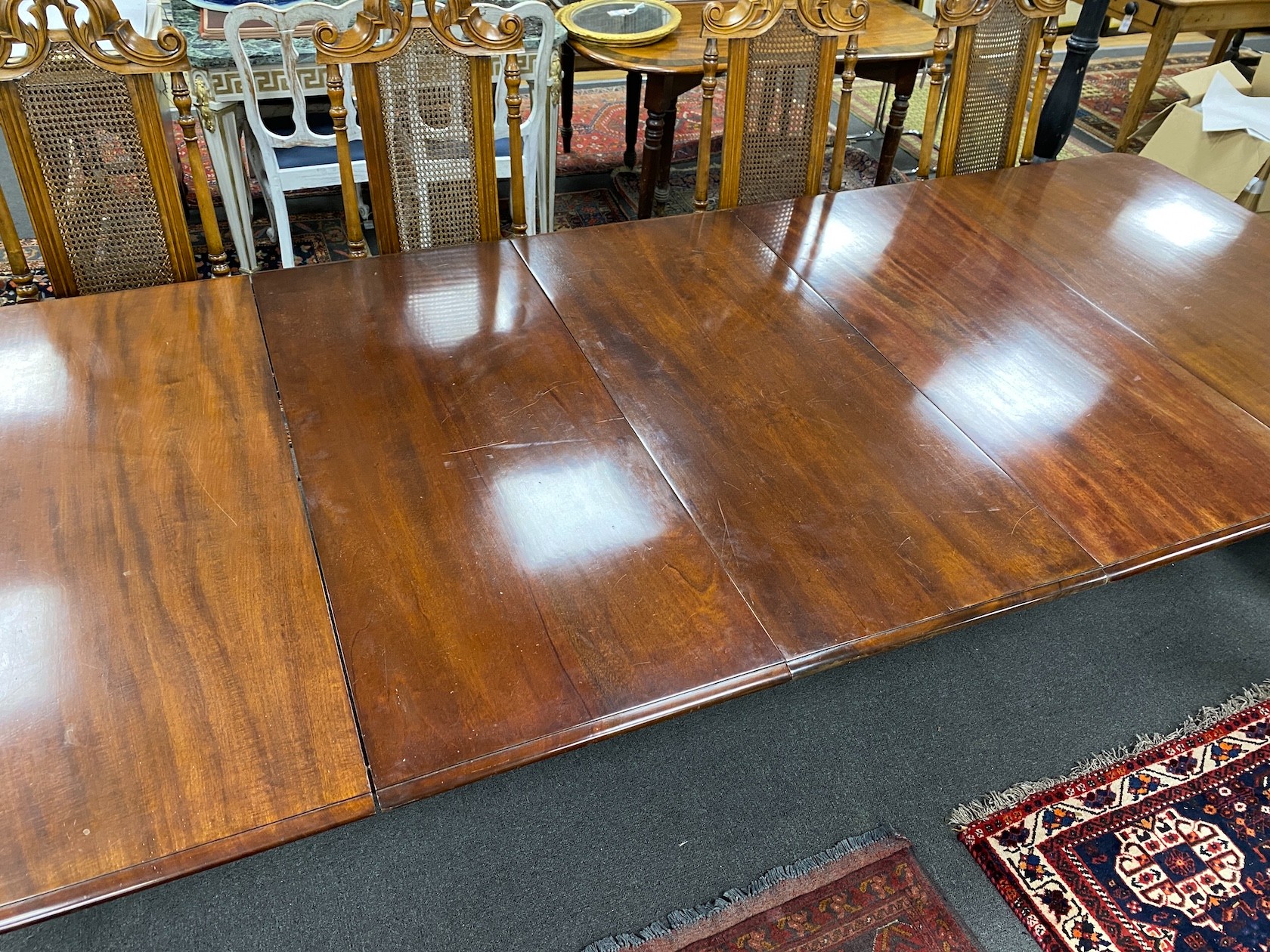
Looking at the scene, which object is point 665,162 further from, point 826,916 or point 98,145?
point 826,916

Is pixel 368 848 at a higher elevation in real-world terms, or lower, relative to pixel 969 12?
lower

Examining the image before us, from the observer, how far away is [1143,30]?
11.9 feet

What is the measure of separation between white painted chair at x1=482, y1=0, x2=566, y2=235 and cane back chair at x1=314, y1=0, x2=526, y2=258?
0.47 metres

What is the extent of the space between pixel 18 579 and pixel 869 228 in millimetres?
1431

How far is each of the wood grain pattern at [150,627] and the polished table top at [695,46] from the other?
1.72 m

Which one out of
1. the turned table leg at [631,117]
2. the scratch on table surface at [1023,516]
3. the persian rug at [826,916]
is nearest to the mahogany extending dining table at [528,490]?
the scratch on table surface at [1023,516]

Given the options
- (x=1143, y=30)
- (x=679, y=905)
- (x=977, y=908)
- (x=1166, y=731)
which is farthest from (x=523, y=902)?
(x=1143, y=30)

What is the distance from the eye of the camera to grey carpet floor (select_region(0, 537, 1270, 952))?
1.35 meters

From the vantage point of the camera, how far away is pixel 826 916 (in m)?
1.38

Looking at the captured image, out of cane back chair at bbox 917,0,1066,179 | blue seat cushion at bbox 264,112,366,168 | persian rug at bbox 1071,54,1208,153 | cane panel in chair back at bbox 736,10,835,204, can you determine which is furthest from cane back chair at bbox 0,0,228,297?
persian rug at bbox 1071,54,1208,153

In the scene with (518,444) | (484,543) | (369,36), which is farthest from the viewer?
(369,36)

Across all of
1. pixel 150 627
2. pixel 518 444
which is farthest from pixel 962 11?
pixel 150 627

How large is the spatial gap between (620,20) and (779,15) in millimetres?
1252

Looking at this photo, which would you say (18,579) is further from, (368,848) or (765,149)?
(765,149)
